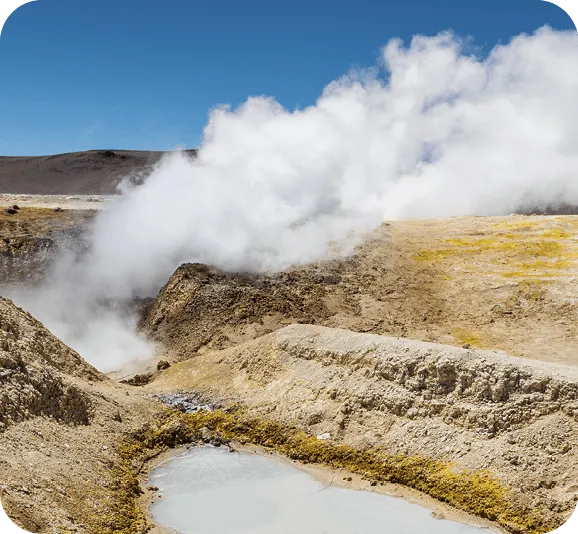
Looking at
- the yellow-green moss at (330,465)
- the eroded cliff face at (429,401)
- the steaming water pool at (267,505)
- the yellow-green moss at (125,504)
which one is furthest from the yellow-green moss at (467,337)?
the yellow-green moss at (125,504)

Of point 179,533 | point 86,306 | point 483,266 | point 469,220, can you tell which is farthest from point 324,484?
point 469,220

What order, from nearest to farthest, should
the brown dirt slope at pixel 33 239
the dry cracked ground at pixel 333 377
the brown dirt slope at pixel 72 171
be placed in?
the dry cracked ground at pixel 333 377
the brown dirt slope at pixel 33 239
the brown dirt slope at pixel 72 171

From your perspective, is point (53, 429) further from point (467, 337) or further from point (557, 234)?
point (557, 234)

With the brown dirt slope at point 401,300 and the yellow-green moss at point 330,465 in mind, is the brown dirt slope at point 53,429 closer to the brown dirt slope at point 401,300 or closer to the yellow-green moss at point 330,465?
the yellow-green moss at point 330,465

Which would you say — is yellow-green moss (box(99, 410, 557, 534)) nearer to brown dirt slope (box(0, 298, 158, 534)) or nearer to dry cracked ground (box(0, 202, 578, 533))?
dry cracked ground (box(0, 202, 578, 533))

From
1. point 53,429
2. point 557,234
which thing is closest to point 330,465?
point 53,429
